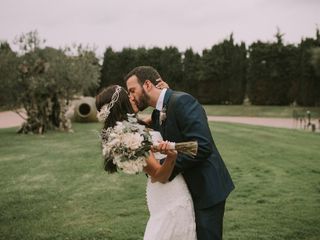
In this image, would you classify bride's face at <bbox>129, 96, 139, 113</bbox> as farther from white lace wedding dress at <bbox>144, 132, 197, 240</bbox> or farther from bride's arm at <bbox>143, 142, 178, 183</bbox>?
white lace wedding dress at <bbox>144, 132, 197, 240</bbox>

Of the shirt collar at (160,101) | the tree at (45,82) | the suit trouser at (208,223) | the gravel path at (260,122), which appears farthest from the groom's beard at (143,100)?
the gravel path at (260,122)

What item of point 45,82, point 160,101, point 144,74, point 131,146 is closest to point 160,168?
point 131,146

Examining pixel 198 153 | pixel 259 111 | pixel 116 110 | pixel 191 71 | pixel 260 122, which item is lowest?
pixel 260 122

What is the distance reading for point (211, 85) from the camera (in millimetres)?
40500

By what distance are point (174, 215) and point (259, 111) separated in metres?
31.8

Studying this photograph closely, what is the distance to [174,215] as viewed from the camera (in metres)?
3.46

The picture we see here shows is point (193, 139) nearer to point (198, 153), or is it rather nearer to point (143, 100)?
point (198, 153)

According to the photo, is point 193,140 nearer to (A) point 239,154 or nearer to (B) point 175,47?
(A) point 239,154

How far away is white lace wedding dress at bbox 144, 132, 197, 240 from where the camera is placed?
3459mm

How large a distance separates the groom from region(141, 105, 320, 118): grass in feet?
94.9

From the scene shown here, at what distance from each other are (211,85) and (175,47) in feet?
17.7

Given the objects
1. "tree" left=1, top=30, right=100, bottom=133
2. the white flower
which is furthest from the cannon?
the white flower

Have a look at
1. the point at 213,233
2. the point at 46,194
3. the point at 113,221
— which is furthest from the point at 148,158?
the point at 46,194

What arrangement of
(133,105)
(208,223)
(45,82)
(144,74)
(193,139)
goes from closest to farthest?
(193,139) → (208,223) → (144,74) → (133,105) → (45,82)
